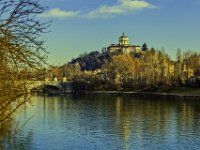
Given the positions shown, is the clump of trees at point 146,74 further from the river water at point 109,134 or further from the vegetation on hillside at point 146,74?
the river water at point 109,134

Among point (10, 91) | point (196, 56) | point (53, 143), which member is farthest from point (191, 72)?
point (10, 91)

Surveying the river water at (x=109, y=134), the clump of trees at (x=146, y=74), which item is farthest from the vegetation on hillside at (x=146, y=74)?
the river water at (x=109, y=134)

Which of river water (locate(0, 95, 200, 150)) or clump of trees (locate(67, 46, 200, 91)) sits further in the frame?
clump of trees (locate(67, 46, 200, 91))

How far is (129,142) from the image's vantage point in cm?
3038

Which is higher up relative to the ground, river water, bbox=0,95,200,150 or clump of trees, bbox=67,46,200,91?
clump of trees, bbox=67,46,200,91

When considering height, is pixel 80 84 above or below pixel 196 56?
below

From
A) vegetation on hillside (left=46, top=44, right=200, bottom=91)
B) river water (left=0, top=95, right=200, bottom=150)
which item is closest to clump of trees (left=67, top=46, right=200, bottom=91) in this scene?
vegetation on hillside (left=46, top=44, right=200, bottom=91)

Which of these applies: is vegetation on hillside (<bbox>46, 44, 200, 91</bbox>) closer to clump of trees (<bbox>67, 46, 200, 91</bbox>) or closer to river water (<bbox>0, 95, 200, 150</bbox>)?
clump of trees (<bbox>67, 46, 200, 91</bbox>)

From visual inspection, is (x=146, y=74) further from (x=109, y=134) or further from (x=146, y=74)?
(x=109, y=134)

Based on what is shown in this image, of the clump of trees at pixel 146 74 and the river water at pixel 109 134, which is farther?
the clump of trees at pixel 146 74

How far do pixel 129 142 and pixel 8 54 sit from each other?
26.5 metres

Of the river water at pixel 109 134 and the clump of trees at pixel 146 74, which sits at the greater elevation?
the clump of trees at pixel 146 74

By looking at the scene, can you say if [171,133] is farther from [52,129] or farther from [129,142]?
[52,129]

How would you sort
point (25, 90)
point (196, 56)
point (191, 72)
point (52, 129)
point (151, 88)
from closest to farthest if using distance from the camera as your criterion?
point (25, 90), point (52, 129), point (151, 88), point (191, 72), point (196, 56)
